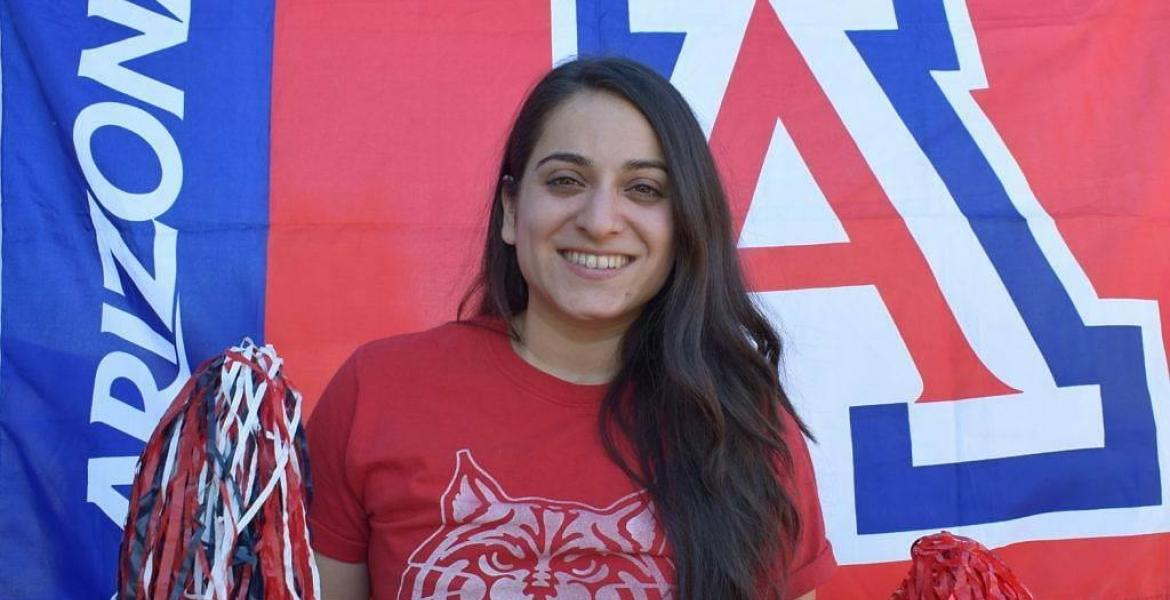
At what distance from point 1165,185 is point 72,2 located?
2061mm

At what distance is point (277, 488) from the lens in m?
1.29

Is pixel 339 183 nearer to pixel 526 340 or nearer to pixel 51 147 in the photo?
pixel 51 147

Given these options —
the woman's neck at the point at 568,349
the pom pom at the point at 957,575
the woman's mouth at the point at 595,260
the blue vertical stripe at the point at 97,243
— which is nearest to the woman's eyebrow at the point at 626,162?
the woman's mouth at the point at 595,260

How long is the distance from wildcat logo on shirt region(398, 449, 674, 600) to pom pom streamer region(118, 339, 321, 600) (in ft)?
0.65

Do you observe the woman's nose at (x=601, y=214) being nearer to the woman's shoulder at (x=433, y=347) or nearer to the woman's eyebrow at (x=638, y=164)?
the woman's eyebrow at (x=638, y=164)

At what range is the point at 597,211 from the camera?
1.47 meters

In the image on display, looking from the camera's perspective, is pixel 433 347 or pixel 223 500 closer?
pixel 223 500

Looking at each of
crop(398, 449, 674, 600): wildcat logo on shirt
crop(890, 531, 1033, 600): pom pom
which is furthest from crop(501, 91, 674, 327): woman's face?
crop(890, 531, 1033, 600): pom pom

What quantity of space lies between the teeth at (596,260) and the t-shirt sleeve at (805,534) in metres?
0.31

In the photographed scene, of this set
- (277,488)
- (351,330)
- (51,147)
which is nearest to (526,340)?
(277,488)

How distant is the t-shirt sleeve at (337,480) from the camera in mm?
1541

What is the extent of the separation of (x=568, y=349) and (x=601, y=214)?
21cm

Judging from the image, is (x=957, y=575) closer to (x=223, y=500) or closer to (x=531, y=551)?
(x=531, y=551)

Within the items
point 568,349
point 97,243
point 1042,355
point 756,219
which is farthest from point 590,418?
point 1042,355
